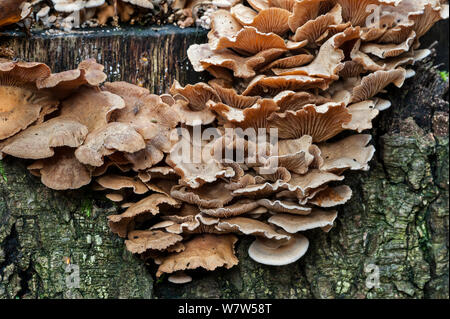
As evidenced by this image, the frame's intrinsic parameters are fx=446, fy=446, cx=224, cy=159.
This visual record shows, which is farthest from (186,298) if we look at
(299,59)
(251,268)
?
(299,59)

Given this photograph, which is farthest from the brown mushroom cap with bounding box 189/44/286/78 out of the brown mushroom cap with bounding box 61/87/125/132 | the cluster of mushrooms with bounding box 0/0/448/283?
the brown mushroom cap with bounding box 61/87/125/132

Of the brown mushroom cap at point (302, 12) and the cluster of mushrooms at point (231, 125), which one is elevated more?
the brown mushroom cap at point (302, 12)

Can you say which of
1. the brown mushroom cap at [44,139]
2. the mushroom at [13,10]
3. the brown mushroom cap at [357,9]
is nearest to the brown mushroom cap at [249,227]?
the brown mushroom cap at [44,139]

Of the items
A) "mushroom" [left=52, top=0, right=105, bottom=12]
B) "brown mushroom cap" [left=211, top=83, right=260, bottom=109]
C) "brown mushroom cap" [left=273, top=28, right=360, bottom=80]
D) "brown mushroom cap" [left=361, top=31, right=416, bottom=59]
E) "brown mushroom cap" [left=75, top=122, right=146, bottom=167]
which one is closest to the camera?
"brown mushroom cap" [left=75, top=122, right=146, bottom=167]

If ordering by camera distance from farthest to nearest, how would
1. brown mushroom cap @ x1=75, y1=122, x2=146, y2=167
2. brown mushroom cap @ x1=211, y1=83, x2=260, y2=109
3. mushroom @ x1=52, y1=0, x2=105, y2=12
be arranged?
1. mushroom @ x1=52, y1=0, x2=105, y2=12
2. brown mushroom cap @ x1=211, y1=83, x2=260, y2=109
3. brown mushroom cap @ x1=75, y1=122, x2=146, y2=167

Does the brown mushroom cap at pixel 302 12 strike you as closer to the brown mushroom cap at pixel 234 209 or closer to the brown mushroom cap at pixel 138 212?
the brown mushroom cap at pixel 234 209

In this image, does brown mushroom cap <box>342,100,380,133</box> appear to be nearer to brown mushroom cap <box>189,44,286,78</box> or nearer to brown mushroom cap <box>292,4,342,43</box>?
brown mushroom cap <box>292,4,342,43</box>
